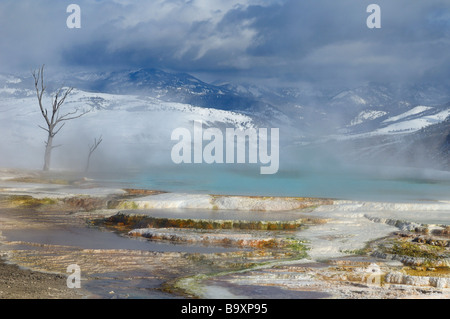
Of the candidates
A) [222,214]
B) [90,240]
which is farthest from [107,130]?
[90,240]

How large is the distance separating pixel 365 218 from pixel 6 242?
14.2m

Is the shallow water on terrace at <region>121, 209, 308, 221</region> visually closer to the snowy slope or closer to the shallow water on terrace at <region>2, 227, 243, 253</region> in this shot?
the shallow water on terrace at <region>2, 227, 243, 253</region>

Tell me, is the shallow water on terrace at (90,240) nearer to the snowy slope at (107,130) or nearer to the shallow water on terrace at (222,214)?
the shallow water on terrace at (222,214)

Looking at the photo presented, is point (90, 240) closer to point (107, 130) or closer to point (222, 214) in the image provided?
point (222, 214)

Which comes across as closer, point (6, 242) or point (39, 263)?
point (39, 263)

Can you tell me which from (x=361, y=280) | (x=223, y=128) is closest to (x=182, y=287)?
(x=361, y=280)

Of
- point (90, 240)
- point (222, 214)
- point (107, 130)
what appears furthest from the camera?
point (107, 130)

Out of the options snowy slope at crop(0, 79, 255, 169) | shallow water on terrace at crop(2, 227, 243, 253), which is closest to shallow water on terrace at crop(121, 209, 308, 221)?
shallow water on terrace at crop(2, 227, 243, 253)

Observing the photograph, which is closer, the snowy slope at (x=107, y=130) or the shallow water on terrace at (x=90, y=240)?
the shallow water on terrace at (x=90, y=240)

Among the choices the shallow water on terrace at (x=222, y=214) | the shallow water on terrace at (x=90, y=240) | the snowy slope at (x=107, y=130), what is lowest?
the shallow water on terrace at (x=90, y=240)

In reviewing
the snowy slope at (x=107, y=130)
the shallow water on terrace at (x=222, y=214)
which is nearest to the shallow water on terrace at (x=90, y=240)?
the shallow water on terrace at (x=222, y=214)

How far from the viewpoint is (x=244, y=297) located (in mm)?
12305

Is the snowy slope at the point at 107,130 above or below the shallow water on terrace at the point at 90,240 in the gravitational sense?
above
